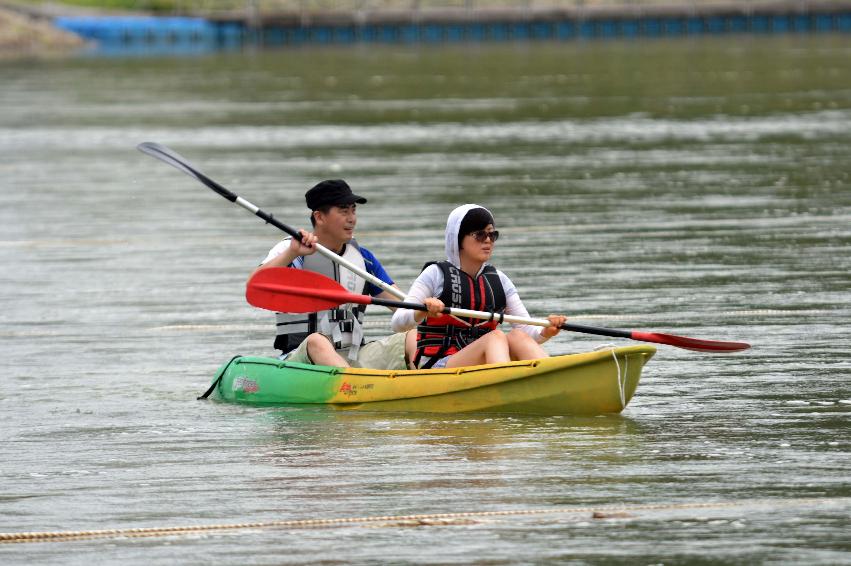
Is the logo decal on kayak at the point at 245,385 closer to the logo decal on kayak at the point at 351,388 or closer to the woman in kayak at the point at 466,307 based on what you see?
the logo decal on kayak at the point at 351,388

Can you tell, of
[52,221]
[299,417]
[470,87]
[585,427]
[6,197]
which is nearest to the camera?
[585,427]

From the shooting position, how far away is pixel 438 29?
78.8 meters

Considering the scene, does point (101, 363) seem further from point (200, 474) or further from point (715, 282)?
point (715, 282)

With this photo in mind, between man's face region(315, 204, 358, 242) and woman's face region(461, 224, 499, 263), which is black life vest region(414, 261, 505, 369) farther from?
man's face region(315, 204, 358, 242)

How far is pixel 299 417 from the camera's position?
9.66 m

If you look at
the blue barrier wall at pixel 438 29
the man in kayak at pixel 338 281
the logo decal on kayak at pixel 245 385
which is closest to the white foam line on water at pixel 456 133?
the man in kayak at pixel 338 281

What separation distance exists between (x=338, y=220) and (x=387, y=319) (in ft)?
11.5

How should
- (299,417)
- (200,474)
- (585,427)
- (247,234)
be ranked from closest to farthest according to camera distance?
(200,474), (585,427), (299,417), (247,234)

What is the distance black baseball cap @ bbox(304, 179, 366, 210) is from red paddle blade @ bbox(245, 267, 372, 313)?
0.39m

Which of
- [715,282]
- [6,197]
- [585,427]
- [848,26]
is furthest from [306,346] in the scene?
[848,26]

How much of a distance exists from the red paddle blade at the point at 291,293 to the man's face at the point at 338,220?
0.26 metres

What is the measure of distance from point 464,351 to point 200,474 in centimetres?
185

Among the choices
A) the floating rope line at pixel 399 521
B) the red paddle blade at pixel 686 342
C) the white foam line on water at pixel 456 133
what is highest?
the red paddle blade at pixel 686 342

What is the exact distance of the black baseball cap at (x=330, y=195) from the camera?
962cm
